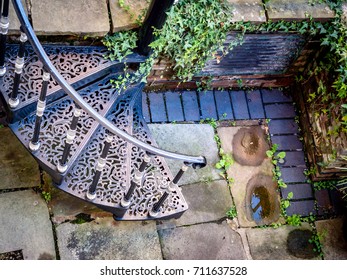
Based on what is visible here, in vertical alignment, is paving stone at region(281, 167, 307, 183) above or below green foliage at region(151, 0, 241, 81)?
below

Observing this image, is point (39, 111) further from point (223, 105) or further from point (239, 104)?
point (239, 104)

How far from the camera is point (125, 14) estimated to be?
4.73 metres

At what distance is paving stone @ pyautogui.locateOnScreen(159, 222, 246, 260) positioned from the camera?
5074 mm

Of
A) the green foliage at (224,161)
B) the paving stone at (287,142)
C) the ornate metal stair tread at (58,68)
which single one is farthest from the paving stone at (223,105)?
the ornate metal stair tread at (58,68)

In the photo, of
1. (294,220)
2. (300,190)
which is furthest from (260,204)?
(300,190)

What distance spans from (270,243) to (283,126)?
1285 millimetres

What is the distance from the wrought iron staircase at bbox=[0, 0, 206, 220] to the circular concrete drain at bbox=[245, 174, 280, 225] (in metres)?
0.93

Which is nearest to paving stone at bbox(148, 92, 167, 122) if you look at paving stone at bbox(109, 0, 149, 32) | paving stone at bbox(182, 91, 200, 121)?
paving stone at bbox(182, 91, 200, 121)

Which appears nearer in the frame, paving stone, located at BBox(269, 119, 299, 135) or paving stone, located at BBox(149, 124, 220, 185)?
paving stone, located at BBox(149, 124, 220, 185)

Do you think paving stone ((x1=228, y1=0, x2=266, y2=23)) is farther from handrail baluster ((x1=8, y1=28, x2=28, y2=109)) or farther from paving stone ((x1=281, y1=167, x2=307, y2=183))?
handrail baluster ((x1=8, y1=28, x2=28, y2=109))

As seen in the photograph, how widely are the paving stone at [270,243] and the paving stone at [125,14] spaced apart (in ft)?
7.38
